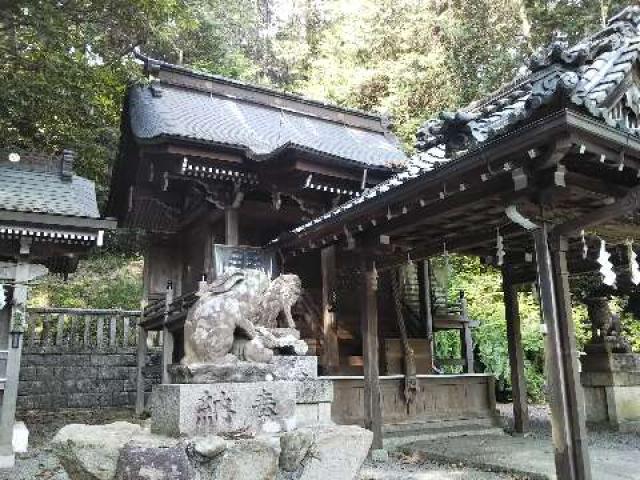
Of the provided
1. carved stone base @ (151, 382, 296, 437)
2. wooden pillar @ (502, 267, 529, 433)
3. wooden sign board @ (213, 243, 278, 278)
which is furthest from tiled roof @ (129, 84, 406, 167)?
carved stone base @ (151, 382, 296, 437)

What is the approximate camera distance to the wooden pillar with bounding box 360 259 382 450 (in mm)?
7609

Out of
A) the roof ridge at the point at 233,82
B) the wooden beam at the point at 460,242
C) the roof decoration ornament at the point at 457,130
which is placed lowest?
the wooden beam at the point at 460,242

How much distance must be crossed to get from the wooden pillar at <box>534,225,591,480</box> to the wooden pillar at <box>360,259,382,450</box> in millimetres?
2935

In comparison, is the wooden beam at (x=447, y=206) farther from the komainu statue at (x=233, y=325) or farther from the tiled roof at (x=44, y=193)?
the tiled roof at (x=44, y=193)

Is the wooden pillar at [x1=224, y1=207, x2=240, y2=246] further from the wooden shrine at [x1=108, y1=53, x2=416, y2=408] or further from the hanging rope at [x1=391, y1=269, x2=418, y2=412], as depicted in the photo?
the hanging rope at [x1=391, y1=269, x2=418, y2=412]

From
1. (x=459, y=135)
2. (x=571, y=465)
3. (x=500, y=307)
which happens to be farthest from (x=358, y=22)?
(x=571, y=465)

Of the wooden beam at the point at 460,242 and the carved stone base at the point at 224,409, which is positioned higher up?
the wooden beam at the point at 460,242

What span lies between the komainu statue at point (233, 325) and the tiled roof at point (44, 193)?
4.37 meters

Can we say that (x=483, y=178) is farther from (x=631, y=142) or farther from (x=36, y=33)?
(x=36, y=33)

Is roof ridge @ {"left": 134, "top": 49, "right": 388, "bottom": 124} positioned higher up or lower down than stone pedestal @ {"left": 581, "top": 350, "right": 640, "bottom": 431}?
higher up

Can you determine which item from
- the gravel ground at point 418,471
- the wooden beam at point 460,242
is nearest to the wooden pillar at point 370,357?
the wooden beam at point 460,242

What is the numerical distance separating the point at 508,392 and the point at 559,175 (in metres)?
12.2

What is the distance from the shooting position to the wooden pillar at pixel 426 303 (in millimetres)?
10805

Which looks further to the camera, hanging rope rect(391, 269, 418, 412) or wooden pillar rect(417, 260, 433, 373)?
wooden pillar rect(417, 260, 433, 373)
